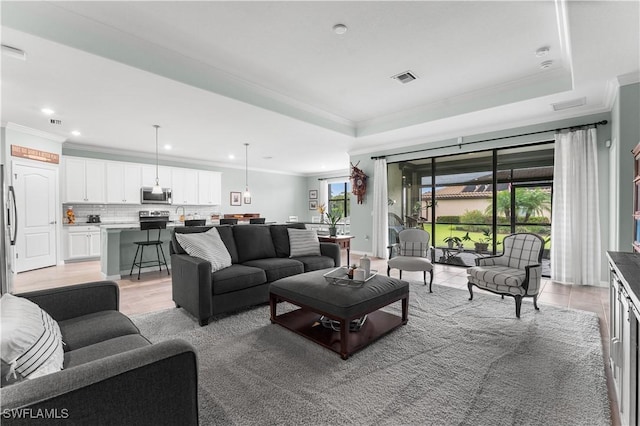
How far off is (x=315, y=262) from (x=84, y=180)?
5.96 metres

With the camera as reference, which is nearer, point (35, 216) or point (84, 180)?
point (35, 216)

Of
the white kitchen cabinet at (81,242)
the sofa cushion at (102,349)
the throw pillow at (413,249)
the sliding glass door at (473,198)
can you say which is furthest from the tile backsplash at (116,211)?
the sofa cushion at (102,349)

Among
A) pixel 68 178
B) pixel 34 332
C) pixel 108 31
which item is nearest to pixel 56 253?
pixel 68 178

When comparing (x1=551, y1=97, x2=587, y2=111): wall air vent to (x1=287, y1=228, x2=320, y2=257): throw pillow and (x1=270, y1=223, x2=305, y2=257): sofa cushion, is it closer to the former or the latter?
(x1=287, y1=228, x2=320, y2=257): throw pillow

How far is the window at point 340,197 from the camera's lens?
35.2ft

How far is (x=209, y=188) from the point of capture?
8719 millimetres

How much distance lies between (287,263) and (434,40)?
9.68 feet

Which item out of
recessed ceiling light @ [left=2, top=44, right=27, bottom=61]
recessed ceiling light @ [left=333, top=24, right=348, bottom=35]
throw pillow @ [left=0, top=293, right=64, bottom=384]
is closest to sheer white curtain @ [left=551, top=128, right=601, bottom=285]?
recessed ceiling light @ [left=333, top=24, right=348, bottom=35]

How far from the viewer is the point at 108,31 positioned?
2891mm

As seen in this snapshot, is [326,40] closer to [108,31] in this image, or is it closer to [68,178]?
[108,31]

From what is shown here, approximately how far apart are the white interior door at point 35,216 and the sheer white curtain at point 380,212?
677 centimetres

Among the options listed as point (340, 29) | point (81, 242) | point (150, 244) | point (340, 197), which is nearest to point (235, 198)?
point (340, 197)

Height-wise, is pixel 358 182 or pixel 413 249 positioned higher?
pixel 358 182

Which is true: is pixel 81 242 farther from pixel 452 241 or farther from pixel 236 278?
pixel 452 241
